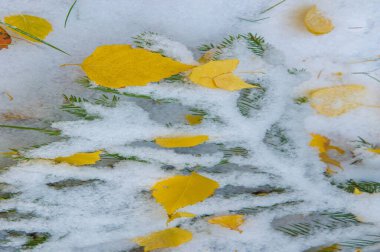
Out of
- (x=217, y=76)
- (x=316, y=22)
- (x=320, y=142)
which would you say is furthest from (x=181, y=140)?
(x=316, y=22)

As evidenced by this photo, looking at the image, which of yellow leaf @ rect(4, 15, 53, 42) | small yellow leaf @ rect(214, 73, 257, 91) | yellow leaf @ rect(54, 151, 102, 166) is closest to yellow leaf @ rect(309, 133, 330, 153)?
small yellow leaf @ rect(214, 73, 257, 91)

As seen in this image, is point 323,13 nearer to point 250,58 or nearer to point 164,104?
point 250,58

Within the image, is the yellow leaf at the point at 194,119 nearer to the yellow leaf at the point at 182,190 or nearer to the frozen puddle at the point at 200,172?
the frozen puddle at the point at 200,172

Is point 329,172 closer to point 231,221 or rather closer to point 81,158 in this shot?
point 231,221

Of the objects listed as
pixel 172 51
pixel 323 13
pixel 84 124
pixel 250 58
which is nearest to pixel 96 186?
pixel 84 124

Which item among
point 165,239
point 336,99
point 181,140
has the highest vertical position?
point 336,99
